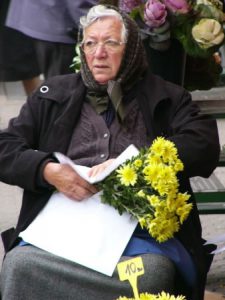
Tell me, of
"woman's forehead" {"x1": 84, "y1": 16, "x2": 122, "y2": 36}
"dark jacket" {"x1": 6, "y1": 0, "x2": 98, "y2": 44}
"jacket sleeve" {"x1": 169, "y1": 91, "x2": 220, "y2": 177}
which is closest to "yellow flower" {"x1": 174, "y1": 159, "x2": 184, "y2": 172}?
"jacket sleeve" {"x1": 169, "y1": 91, "x2": 220, "y2": 177}

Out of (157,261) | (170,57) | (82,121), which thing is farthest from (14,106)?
(157,261)

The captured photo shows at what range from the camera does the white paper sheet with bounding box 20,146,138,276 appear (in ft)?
10.5

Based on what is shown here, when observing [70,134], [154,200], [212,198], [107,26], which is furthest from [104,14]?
[212,198]

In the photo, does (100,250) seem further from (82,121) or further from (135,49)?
(135,49)

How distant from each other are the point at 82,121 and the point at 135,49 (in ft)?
1.12

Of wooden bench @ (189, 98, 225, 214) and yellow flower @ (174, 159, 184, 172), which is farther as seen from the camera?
wooden bench @ (189, 98, 225, 214)

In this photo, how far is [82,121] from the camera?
3523 millimetres

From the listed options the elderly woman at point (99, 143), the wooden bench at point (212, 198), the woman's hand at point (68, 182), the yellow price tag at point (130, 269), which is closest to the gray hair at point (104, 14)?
the elderly woman at point (99, 143)

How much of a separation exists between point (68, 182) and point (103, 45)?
57cm

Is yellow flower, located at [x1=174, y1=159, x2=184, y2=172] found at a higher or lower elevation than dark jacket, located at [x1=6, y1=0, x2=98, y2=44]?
lower

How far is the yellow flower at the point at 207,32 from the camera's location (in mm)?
4023

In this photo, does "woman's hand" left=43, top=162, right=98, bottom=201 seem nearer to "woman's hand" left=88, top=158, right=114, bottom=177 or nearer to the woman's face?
"woman's hand" left=88, top=158, right=114, bottom=177

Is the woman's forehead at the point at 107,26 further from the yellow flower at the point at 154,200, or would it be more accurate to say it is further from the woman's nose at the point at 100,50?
the yellow flower at the point at 154,200

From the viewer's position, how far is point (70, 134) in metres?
3.49
